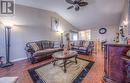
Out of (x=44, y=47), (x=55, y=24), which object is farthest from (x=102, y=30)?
(x=44, y=47)

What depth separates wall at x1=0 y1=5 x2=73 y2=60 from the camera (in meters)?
4.23

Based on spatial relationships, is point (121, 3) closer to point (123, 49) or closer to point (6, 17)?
point (123, 49)

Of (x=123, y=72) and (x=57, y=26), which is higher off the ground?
(x=57, y=26)

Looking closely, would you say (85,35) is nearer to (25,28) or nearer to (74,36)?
(74,36)

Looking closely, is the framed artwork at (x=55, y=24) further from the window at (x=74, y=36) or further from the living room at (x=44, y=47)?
the window at (x=74, y=36)

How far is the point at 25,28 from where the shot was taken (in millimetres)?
4684

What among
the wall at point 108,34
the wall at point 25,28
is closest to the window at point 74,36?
the wall at point 108,34

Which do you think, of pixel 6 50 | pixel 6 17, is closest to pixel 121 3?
pixel 6 17

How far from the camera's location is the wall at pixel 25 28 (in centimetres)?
423

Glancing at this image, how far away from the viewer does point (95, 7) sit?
498cm

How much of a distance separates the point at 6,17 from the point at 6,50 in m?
1.61

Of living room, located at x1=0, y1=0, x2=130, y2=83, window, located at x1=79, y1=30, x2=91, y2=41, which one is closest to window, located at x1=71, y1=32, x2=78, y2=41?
window, located at x1=79, y1=30, x2=91, y2=41

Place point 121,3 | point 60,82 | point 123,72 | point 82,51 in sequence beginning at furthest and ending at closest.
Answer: point 82,51 < point 121,3 < point 60,82 < point 123,72

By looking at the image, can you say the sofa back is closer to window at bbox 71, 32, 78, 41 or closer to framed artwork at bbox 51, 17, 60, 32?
framed artwork at bbox 51, 17, 60, 32
